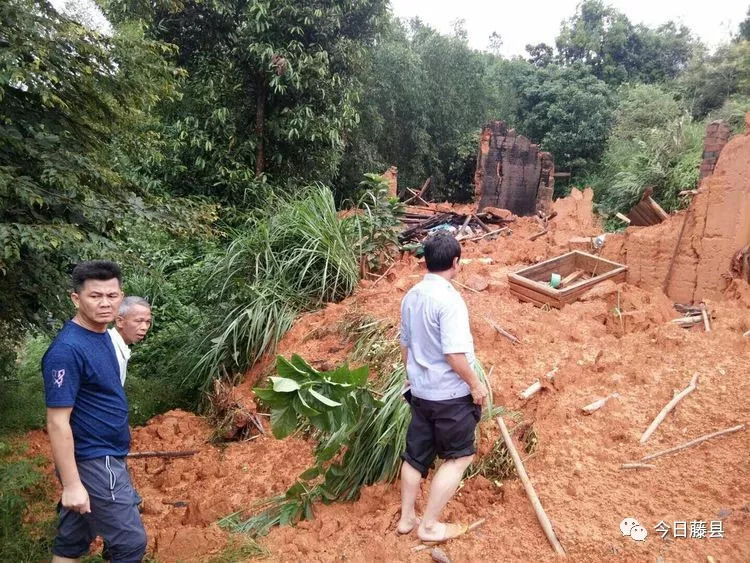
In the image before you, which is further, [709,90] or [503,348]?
[709,90]

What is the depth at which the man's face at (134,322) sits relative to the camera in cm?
244

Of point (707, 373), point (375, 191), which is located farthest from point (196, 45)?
point (707, 373)

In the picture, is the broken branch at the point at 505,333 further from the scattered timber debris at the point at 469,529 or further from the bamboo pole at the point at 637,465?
the scattered timber debris at the point at 469,529

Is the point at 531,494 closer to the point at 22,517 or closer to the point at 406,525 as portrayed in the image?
the point at 406,525

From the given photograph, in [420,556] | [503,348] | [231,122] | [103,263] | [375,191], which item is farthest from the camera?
[231,122]

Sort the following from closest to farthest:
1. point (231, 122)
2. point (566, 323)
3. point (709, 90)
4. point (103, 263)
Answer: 1. point (103, 263)
2. point (566, 323)
3. point (231, 122)
4. point (709, 90)

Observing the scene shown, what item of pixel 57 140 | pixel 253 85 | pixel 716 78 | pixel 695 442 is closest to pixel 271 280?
pixel 57 140

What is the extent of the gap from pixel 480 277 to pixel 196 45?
5.78 m

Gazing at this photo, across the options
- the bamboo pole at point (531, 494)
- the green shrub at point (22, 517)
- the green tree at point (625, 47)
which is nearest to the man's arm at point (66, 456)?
the green shrub at point (22, 517)

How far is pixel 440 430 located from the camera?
244 cm

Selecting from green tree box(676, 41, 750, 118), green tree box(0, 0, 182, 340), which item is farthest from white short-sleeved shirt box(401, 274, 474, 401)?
green tree box(676, 41, 750, 118)

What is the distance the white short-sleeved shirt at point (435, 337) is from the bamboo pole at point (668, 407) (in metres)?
1.29

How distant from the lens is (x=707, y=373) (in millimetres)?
3420

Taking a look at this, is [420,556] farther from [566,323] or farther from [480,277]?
[480,277]
